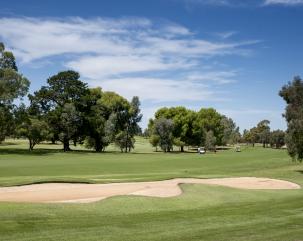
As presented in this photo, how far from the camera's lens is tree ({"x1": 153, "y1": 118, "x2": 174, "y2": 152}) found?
10750cm

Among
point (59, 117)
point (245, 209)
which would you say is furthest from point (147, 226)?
point (59, 117)

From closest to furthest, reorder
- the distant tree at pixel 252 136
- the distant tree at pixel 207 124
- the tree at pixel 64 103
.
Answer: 1. the tree at pixel 64 103
2. the distant tree at pixel 207 124
3. the distant tree at pixel 252 136

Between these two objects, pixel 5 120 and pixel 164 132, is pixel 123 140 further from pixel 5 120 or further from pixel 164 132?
pixel 5 120

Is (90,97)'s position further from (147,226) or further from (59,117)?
(147,226)

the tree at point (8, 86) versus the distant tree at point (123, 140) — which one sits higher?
the tree at point (8, 86)

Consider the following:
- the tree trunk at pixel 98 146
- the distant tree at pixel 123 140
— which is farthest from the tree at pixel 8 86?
the distant tree at pixel 123 140

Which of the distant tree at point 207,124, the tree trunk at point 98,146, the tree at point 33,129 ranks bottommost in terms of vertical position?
the tree trunk at point 98,146

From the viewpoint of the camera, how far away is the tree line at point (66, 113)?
247ft

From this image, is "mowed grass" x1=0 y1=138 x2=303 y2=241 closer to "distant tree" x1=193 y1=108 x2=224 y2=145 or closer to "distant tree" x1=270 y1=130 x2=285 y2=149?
"distant tree" x1=193 y1=108 x2=224 y2=145

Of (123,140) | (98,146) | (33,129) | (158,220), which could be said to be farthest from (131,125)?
(158,220)

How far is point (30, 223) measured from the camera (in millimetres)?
14117

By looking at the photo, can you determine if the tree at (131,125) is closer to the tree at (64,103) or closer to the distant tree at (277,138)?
the tree at (64,103)

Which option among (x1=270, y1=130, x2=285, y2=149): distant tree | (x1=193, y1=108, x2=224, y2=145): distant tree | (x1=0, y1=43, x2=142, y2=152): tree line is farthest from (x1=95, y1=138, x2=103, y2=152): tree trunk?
(x1=270, y1=130, x2=285, y2=149): distant tree

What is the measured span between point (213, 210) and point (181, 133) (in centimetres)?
9879
